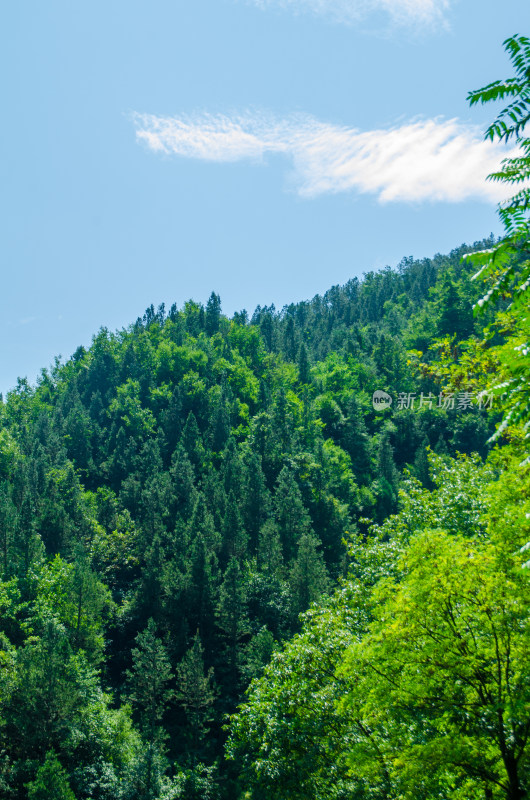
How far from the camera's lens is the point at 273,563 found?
46.2 m

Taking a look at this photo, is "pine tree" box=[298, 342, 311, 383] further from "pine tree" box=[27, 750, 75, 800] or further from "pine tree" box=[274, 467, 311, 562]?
"pine tree" box=[27, 750, 75, 800]

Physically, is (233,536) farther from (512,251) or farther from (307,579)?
(512,251)

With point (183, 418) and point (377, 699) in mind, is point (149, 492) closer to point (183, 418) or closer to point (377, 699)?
point (183, 418)

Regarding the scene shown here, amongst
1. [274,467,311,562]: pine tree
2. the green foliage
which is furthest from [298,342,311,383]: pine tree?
the green foliage

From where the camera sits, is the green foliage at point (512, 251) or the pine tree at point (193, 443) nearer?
the green foliage at point (512, 251)

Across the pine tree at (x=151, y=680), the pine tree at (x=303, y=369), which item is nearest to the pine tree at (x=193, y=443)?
the pine tree at (x=303, y=369)

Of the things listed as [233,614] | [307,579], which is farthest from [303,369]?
[233,614]

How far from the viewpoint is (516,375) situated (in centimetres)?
473

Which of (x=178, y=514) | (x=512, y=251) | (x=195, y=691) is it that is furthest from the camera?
(x=178, y=514)

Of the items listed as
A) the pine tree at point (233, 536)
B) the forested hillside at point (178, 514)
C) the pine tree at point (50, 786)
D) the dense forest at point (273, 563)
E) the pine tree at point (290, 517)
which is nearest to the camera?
the dense forest at point (273, 563)

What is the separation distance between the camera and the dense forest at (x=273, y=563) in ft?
24.8

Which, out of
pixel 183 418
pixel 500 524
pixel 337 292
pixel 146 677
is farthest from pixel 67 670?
pixel 337 292

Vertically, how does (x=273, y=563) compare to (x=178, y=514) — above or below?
below

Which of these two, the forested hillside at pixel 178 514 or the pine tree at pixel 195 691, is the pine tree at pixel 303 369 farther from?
the pine tree at pixel 195 691
